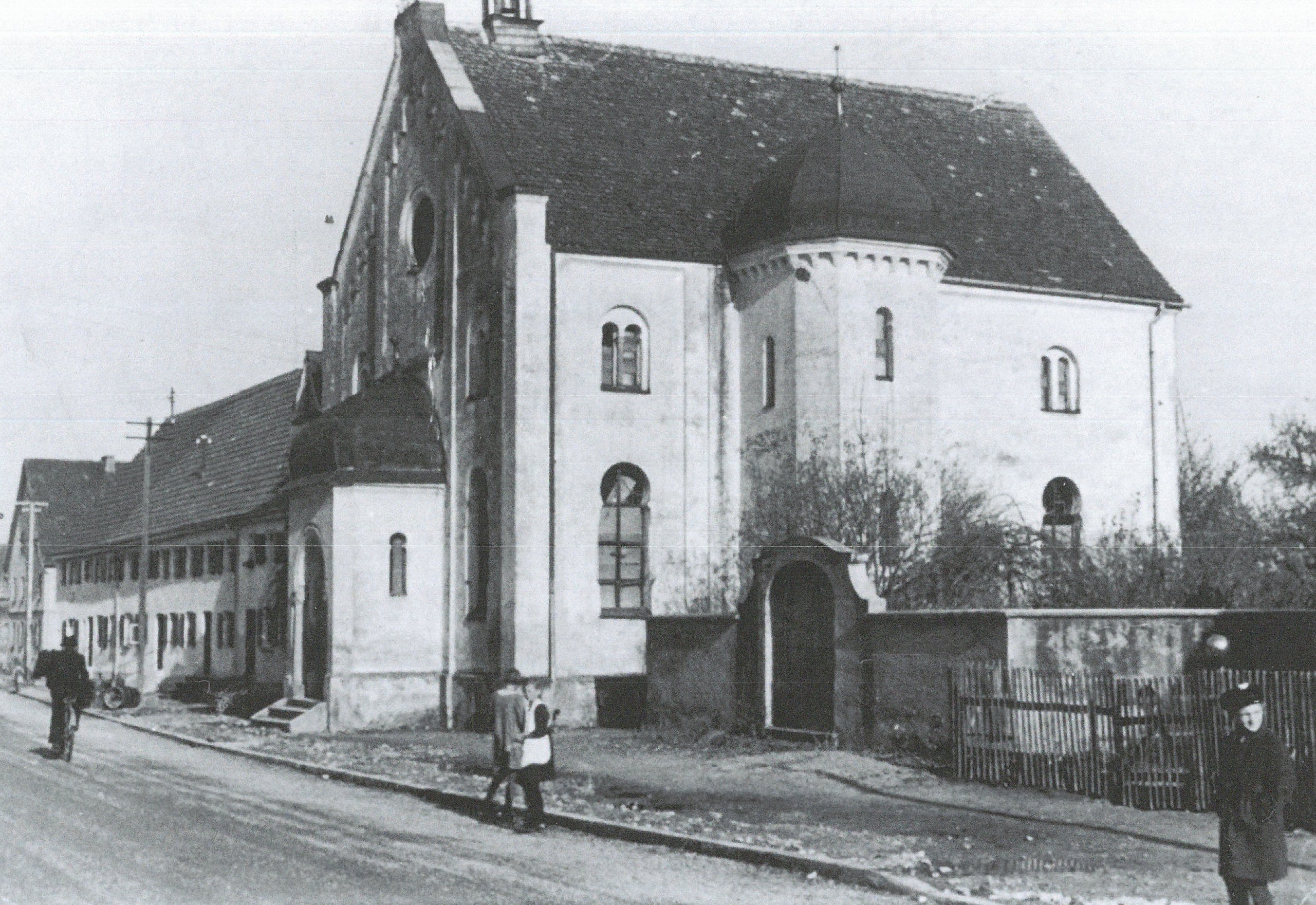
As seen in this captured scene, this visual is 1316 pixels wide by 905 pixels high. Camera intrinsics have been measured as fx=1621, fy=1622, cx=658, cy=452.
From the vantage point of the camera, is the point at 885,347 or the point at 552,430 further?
the point at 885,347

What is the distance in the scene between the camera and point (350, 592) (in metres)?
31.5

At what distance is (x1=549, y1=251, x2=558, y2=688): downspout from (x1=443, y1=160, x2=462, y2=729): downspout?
9.15 ft

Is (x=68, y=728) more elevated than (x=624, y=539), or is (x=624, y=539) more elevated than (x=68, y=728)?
(x=624, y=539)

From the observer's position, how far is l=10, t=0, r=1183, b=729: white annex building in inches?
1194

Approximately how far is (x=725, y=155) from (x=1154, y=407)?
11.0 metres

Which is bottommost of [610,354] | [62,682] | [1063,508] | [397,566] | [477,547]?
[62,682]

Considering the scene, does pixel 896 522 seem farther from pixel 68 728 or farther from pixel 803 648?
pixel 68 728

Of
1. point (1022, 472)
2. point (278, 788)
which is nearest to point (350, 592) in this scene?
point (278, 788)

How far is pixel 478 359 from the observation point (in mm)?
31984

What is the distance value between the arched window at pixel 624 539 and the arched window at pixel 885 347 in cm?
496

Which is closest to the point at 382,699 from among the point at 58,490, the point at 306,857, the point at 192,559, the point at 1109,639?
the point at 1109,639

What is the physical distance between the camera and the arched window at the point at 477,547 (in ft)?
103

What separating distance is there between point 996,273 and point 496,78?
11205 mm

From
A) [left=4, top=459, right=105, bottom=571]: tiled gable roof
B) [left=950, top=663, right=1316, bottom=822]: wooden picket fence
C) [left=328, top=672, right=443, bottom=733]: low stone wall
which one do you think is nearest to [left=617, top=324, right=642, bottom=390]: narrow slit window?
[left=328, top=672, right=443, bottom=733]: low stone wall
